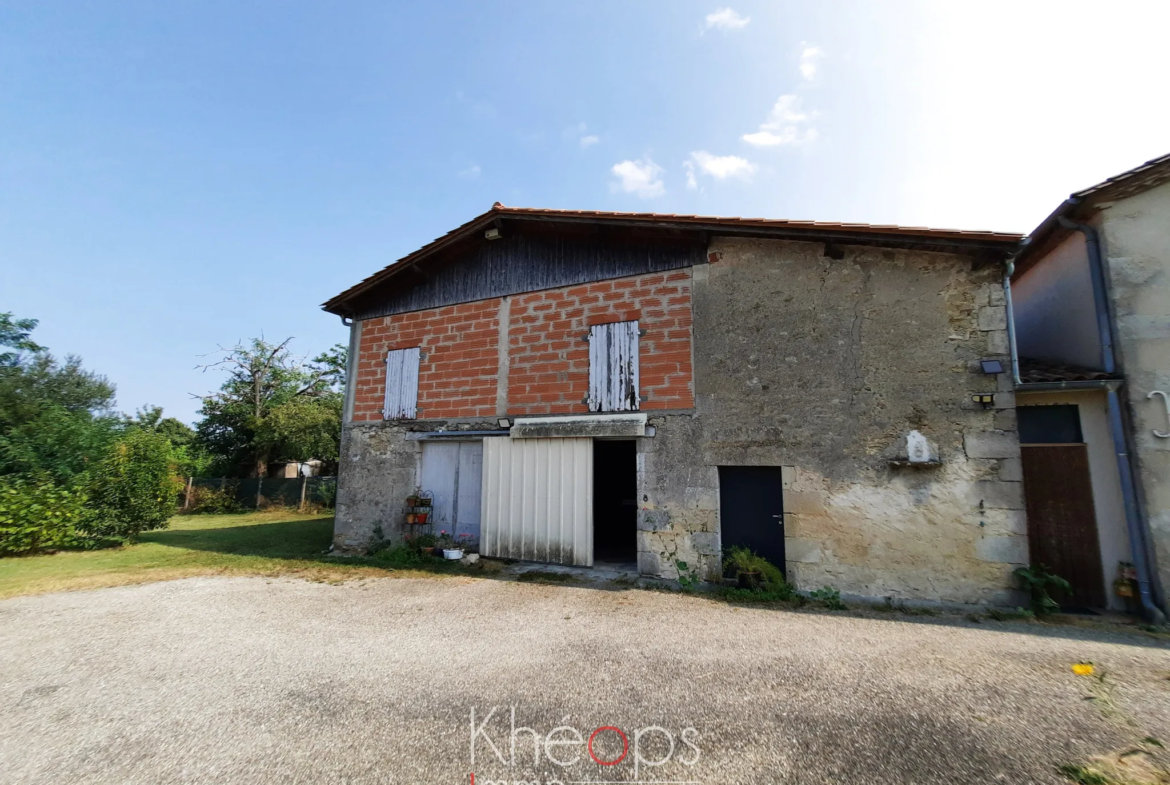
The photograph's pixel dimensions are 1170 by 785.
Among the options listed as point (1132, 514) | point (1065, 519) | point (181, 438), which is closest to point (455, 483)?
point (1065, 519)

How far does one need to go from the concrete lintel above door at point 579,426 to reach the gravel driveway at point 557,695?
2688 mm

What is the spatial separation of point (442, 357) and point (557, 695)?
7062mm

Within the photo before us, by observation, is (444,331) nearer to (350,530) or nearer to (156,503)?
(350,530)

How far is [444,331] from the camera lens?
956 centimetres

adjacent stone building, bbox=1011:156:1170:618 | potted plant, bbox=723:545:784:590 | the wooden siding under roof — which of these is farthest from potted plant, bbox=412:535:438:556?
adjacent stone building, bbox=1011:156:1170:618

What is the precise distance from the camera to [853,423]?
21.3ft

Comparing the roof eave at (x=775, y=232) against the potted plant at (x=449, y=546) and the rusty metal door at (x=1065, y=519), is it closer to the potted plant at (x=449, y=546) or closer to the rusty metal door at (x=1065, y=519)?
the rusty metal door at (x=1065, y=519)

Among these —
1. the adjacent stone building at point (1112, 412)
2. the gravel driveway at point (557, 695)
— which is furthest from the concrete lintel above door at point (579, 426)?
the adjacent stone building at point (1112, 412)

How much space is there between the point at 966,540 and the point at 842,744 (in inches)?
170

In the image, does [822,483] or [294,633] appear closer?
[294,633]

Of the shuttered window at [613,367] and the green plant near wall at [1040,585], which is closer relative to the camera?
the green plant near wall at [1040,585]

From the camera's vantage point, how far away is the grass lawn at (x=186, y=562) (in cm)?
761

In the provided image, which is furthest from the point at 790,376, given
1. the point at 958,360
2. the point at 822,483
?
the point at 958,360

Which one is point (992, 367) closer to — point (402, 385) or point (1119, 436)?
point (1119, 436)
